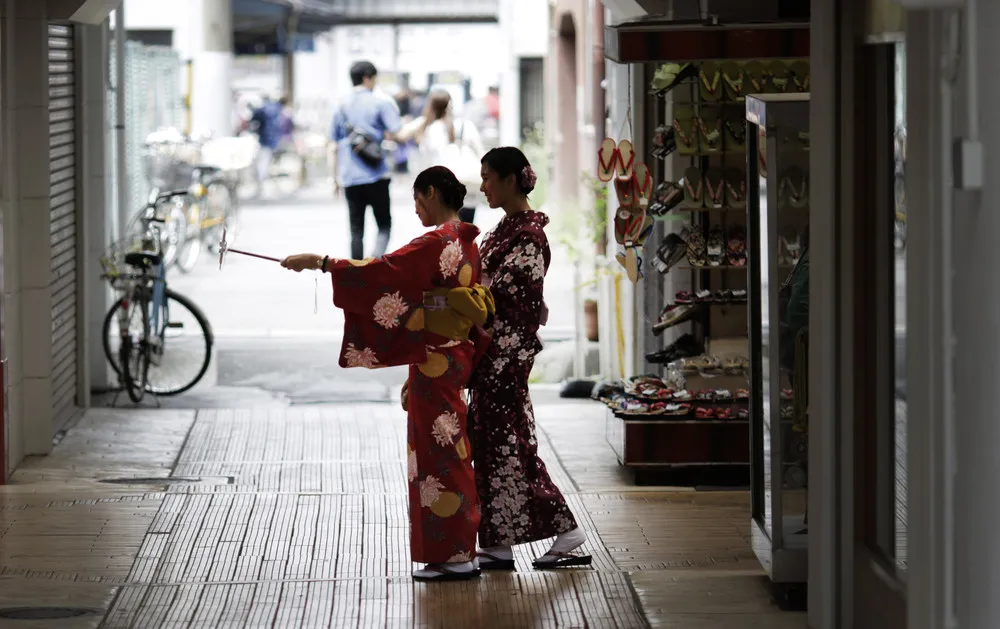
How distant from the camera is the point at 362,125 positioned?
12641mm

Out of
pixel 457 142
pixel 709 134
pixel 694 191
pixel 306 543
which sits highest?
pixel 457 142

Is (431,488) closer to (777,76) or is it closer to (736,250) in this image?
(736,250)

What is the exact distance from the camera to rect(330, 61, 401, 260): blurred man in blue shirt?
41.2 feet

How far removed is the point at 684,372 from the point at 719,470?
22.7 inches

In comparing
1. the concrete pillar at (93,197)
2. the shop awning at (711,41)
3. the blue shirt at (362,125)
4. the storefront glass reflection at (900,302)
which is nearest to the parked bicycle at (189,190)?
the blue shirt at (362,125)

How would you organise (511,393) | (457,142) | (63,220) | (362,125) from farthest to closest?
(362,125) < (457,142) < (63,220) < (511,393)

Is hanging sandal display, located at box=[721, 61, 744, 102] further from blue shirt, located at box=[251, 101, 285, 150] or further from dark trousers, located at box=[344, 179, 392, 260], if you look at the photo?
blue shirt, located at box=[251, 101, 285, 150]

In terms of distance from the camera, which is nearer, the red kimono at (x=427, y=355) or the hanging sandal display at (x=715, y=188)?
the red kimono at (x=427, y=355)

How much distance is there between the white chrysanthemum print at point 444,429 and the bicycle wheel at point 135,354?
4.11 meters

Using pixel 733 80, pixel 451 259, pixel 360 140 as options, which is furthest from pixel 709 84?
pixel 360 140

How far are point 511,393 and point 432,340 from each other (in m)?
0.40

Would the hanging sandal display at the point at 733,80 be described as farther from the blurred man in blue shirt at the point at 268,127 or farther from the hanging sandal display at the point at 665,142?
the blurred man in blue shirt at the point at 268,127

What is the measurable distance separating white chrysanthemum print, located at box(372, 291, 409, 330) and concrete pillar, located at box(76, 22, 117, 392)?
13.6 feet

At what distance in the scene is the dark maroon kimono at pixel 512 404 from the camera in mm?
5938
